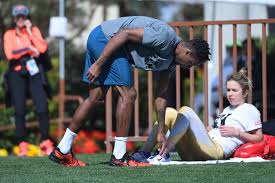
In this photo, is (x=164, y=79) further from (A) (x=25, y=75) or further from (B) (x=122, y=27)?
(A) (x=25, y=75)

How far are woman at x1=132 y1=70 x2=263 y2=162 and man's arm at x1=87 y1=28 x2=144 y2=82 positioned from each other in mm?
811

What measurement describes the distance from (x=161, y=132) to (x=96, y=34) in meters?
0.95

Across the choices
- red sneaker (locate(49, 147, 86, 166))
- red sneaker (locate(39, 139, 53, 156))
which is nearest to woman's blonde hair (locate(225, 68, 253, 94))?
red sneaker (locate(49, 147, 86, 166))

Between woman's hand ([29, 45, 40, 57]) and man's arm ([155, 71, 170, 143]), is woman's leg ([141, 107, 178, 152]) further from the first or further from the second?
woman's hand ([29, 45, 40, 57])

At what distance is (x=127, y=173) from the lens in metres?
7.80

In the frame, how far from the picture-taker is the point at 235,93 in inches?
347

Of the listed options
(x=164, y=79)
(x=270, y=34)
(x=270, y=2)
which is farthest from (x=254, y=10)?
(x=164, y=79)

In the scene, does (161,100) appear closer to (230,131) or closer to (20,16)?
(230,131)

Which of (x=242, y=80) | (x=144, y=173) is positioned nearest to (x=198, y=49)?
(x=242, y=80)

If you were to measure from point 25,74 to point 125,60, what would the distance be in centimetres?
385

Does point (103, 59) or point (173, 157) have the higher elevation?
point (103, 59)

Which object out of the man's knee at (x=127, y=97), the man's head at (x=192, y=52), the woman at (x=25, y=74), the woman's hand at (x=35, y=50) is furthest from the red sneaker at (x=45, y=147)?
the man's head at (x=192, y=52)

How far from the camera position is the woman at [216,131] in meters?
8.57

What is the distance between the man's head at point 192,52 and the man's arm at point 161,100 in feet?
1.19
